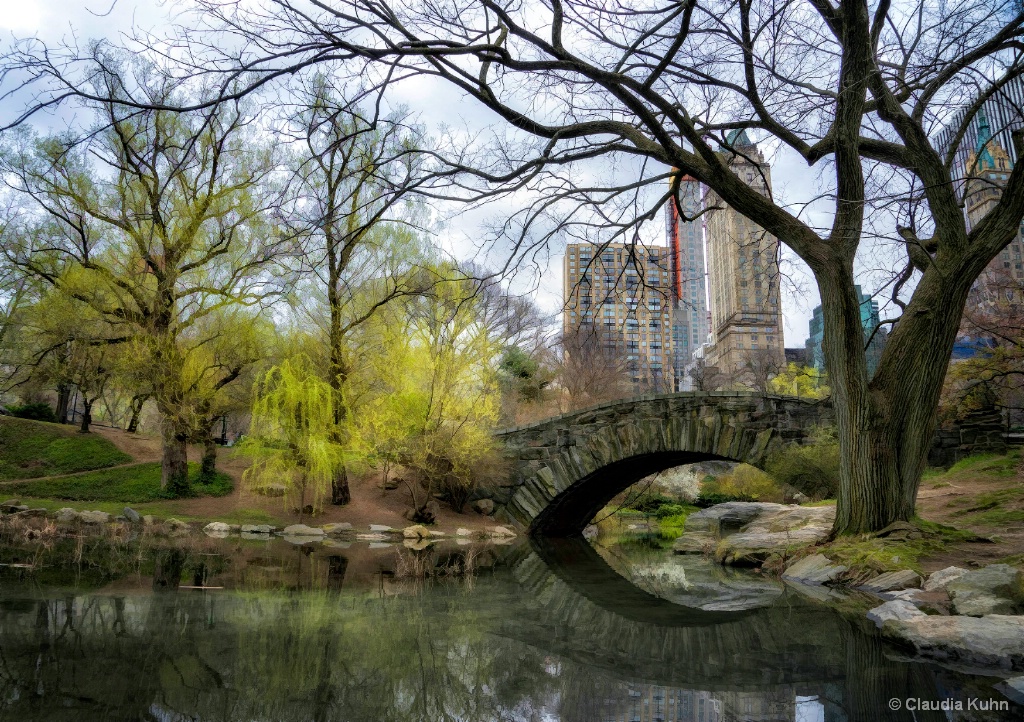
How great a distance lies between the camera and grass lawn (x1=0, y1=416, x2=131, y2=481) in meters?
17.3

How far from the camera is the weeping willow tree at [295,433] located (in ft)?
47.1

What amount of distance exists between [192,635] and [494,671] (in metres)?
1.61

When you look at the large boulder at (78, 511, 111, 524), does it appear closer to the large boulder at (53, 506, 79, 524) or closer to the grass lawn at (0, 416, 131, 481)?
the large boulder at (53, 506, 79, 524)

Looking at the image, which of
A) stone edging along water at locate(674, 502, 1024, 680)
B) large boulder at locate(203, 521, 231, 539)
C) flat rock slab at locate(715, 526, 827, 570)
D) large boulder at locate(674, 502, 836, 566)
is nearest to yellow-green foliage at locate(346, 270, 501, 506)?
large boulder at locate(203, 521, 231, 539)

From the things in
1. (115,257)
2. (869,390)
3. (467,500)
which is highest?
(115,257)

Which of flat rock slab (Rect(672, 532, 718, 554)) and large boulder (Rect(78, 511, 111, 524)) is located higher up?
large boulder (Rect(78, 511, 111, 524))

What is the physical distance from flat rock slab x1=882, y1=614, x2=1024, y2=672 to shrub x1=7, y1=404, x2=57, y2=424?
81.3 ft

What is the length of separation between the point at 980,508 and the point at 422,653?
8496mm

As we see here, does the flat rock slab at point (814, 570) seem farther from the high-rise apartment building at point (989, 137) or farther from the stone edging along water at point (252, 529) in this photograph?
the stone edging along water at point (252, 529)

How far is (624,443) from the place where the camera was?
502 inches

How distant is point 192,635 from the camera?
11.6 feet

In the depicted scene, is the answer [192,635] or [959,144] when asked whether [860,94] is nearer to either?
[959,144]

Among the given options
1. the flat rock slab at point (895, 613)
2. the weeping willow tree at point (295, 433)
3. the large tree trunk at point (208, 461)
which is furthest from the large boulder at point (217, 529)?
the flat rock slab at point (895, 613)

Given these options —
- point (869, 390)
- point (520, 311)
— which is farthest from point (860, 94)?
point (520, 311)
